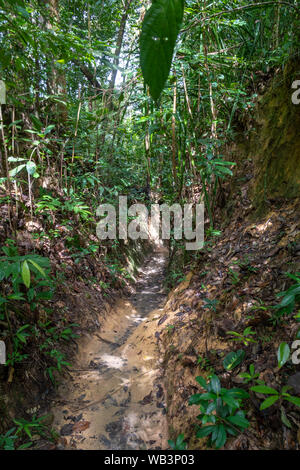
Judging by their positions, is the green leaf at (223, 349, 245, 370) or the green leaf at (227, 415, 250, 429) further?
the green leaf at (223, 349, 245, 370)

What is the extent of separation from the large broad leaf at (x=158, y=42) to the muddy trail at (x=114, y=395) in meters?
1.84

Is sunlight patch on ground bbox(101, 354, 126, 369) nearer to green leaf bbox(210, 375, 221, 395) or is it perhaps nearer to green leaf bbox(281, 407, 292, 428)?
green leaf bbox(210, 375, 221, 395)

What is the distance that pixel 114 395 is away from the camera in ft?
6.50

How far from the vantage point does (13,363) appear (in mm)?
1791

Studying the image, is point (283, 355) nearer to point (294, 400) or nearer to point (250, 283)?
point (294, 400)

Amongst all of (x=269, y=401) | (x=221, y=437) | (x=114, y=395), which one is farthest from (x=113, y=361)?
(x=269, y=401)

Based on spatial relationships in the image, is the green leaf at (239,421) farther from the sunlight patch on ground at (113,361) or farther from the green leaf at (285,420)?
the sunlight patch on ground at (113,361)

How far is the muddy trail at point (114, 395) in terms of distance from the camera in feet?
5.24

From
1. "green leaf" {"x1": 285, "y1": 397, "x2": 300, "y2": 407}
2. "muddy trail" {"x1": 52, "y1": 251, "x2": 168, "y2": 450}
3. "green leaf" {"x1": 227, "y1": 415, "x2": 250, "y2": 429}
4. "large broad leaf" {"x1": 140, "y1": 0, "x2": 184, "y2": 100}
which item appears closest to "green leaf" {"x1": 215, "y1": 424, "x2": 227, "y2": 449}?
"green leaf" {"x1": 227, "y1": 415, "x2": 250, "y2": 429}

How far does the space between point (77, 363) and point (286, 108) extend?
3148mm

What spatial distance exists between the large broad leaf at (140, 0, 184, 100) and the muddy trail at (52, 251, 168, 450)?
184 cm

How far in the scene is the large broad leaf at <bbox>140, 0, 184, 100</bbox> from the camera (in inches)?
12.4

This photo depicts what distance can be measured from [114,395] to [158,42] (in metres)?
2.24

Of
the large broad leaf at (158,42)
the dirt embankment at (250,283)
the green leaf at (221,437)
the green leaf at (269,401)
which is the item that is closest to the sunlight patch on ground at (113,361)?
the dirt embankment at (250,283)
